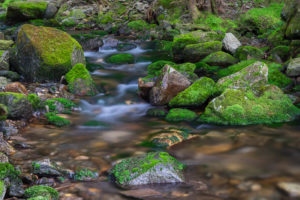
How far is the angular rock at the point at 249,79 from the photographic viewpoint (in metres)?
7.38

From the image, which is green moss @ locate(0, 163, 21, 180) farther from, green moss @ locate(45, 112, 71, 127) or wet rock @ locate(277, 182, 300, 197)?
wet rock @ locate(277, 182, 300, 197)

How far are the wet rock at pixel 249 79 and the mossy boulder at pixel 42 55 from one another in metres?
4.70

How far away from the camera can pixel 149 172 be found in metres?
4.16

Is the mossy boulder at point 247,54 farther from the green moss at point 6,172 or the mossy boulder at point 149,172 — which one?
the green moss at point 6,172

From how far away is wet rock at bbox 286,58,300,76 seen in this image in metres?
8.72

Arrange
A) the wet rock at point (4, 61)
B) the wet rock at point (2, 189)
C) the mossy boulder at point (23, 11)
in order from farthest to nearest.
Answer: the mossy boulder at point (23, 11) < the wet rock at point (4, 61) < the wet rock at point (2, 189)

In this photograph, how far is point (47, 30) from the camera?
9.36 m

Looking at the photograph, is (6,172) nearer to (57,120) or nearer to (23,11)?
(57,120)

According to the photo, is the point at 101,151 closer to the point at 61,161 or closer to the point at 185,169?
the point at 61,161

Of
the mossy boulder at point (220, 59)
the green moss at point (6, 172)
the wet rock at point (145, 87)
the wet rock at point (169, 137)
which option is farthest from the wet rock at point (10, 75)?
the mossy boulder at point (220, 59)

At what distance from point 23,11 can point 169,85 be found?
17809 millimetres

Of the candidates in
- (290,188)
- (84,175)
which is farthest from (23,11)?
(290,188)

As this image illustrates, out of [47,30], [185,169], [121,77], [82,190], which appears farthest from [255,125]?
[47,30]

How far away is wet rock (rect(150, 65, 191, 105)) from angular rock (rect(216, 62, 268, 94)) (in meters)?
0.92
